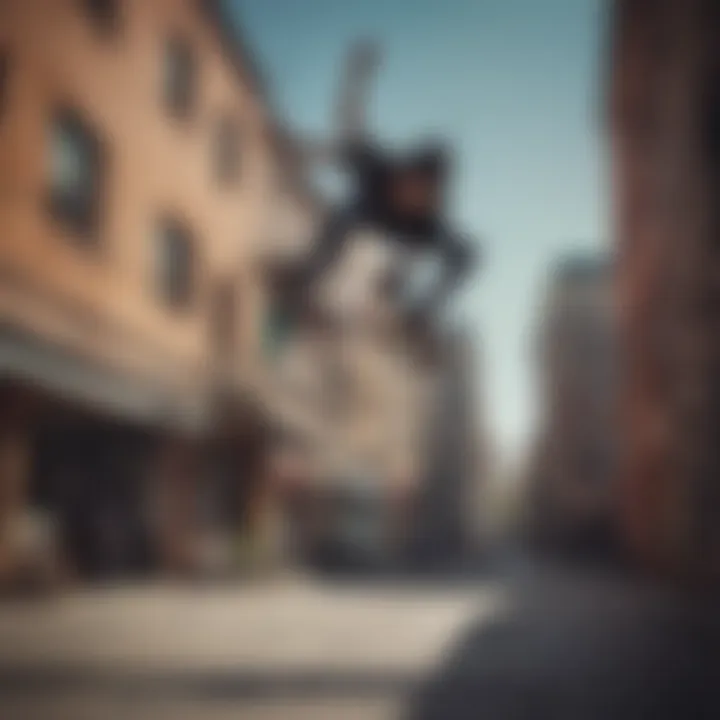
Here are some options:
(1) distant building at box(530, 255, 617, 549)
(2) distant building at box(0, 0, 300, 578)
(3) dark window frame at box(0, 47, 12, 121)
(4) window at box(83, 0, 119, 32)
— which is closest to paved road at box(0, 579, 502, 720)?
(2) distant building at box(0, 0, 300, 578)

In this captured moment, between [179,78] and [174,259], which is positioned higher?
[179,78]

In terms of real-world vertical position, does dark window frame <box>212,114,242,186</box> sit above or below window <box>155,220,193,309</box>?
above

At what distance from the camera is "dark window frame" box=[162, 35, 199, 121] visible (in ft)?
29.8

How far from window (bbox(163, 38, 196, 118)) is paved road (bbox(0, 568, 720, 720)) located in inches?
208

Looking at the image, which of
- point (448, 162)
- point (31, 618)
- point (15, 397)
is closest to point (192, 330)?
point (15, 397)

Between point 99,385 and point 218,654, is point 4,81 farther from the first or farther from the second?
point 218,654

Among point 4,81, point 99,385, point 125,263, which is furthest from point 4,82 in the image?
point 99,385

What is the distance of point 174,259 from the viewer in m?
10.1

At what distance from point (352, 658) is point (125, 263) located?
17.4 feet

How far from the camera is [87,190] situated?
28.3 feet

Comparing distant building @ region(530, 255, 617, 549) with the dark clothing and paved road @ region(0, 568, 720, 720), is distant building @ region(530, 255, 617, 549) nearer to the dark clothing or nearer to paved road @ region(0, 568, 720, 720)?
paved road @ region(0, 568, 720, 720)

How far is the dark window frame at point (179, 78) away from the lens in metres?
9.09

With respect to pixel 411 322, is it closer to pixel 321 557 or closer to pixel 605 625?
pixel 605 625

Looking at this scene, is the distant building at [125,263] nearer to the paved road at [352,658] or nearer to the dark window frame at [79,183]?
the dark window frame at [79,183]
